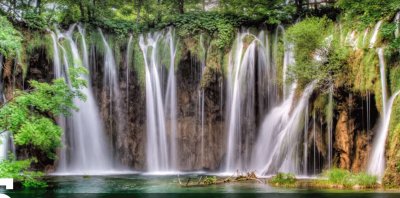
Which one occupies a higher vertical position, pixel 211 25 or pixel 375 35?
pixel 211 25

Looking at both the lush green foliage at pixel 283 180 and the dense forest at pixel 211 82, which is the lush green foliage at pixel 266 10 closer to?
the dense forest at pixel 211 82

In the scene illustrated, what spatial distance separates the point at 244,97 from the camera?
27.9 m

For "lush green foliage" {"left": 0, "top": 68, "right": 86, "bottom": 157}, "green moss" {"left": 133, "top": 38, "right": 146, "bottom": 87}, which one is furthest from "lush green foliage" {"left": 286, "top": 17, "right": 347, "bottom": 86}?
"lush green foliage" {"left": 0, "top": 68, "right": 86, "bottom": 157}

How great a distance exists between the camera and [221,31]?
2975cm

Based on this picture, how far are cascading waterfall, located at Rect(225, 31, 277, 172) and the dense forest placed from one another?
6cm

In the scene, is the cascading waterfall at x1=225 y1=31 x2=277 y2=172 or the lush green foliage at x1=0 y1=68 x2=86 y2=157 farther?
the cascading waterfall at x1=225 y1=31 x2=277 y2=172

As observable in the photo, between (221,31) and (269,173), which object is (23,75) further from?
(269,173)

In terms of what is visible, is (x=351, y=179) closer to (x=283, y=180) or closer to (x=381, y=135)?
(x=283, y=180)

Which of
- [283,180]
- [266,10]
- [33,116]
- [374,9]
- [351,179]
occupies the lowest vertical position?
[283,180]

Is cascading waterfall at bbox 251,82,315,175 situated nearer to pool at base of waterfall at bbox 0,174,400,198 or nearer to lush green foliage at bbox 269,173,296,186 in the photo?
pool at base of waterfall at bbox 0,174,400,198

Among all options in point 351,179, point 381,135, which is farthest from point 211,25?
point 351,179

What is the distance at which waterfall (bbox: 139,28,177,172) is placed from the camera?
28922mm

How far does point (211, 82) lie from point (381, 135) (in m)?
11.9

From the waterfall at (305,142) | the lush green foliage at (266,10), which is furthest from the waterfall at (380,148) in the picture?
the lush green foliage at (266,10)
